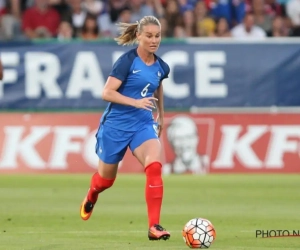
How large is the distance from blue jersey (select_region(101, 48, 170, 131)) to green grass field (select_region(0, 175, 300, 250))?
4.00 ft

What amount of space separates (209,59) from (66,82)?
300 centimetres

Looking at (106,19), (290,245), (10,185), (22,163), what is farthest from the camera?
(106,19)

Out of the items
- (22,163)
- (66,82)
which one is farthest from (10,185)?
(66,82)

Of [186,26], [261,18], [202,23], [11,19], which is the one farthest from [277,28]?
[11,19]

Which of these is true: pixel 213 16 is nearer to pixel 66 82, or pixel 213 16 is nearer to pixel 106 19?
pixel 106 19

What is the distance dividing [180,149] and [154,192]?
996 cm

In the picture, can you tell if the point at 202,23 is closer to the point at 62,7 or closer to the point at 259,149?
the point at 62,7

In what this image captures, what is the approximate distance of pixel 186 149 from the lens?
19.7 meters

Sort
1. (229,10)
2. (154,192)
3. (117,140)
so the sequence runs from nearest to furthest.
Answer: (154,192)
(117,140)
(229,10)

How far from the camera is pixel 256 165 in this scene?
1969 centimetres

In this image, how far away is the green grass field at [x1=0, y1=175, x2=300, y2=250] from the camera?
992 centimetres

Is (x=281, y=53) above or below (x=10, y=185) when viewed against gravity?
above

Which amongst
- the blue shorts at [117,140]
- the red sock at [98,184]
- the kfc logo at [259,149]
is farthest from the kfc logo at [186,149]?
the blue shorts at [117,140]

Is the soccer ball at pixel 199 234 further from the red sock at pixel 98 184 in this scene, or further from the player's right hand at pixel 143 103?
the red sock at pixel 98 184
